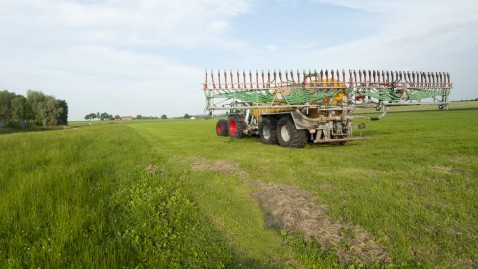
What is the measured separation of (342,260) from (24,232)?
3.53 metres

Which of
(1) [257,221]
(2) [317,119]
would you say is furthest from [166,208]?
(2) [317,119]

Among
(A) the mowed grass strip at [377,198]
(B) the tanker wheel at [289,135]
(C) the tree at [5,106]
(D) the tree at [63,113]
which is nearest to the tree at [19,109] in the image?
(C) the tree at [5,106]

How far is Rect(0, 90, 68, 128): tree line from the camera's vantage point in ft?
228

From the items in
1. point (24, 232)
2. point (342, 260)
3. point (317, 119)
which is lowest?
point (342, 260)

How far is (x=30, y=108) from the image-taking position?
71750mm

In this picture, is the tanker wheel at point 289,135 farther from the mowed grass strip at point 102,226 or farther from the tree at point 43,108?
the tree at point 43,108

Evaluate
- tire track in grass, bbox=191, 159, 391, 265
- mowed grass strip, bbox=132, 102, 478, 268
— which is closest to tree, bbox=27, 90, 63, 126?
mowed grass strip, bbox=132, 102, 478, 268

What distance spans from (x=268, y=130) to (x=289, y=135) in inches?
65.3

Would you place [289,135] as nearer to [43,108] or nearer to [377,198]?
[377,198]

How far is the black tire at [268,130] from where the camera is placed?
12422 millimetres

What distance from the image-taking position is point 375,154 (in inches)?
343

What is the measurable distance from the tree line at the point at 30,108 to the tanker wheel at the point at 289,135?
238ft

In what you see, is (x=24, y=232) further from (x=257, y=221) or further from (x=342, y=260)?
(x=342, y=260)

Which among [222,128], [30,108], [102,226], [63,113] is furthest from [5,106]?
[102,226]
